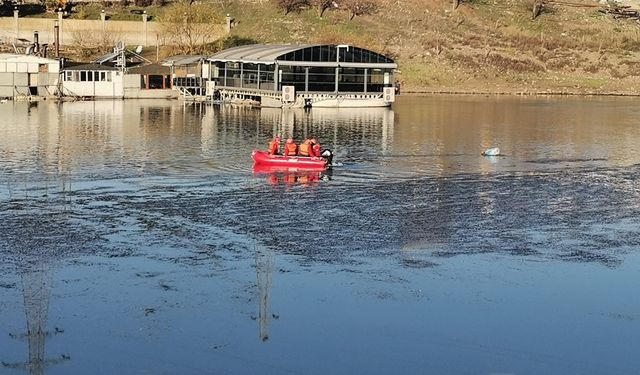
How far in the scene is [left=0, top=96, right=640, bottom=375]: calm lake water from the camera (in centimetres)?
2062

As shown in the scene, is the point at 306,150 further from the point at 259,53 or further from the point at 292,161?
the point at 259,53

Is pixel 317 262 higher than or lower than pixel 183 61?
lower

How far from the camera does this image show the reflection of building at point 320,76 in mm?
86938

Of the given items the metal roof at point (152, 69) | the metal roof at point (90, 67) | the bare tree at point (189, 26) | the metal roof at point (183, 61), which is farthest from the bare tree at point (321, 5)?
the metal roof at point (90, 67)

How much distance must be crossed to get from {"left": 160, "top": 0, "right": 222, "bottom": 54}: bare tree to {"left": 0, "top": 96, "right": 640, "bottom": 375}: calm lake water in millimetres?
68525

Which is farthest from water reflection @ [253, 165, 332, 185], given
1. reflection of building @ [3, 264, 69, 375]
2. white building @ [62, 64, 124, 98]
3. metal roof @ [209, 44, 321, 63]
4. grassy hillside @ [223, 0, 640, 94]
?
grassy hillside @ [223, 0, 640, 94]

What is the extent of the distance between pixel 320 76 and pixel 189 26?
121 feet

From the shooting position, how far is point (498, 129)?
6919cm

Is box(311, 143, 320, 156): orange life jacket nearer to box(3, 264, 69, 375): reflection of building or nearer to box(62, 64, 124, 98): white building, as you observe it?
box(3, 264, 69, 375): reflection of building

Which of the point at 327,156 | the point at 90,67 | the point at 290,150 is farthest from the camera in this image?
the point at 90,67

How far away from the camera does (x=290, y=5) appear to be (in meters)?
136

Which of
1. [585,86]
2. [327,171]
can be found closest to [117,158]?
[327,171]

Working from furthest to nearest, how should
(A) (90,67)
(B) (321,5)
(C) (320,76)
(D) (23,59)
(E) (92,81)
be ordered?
(B) (321,5)
(E) (92,81)
(A) (90,67)
(D) (23,59)
(C) (320,76)

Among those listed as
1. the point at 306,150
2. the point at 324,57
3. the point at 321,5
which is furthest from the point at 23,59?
the point at 321,5
